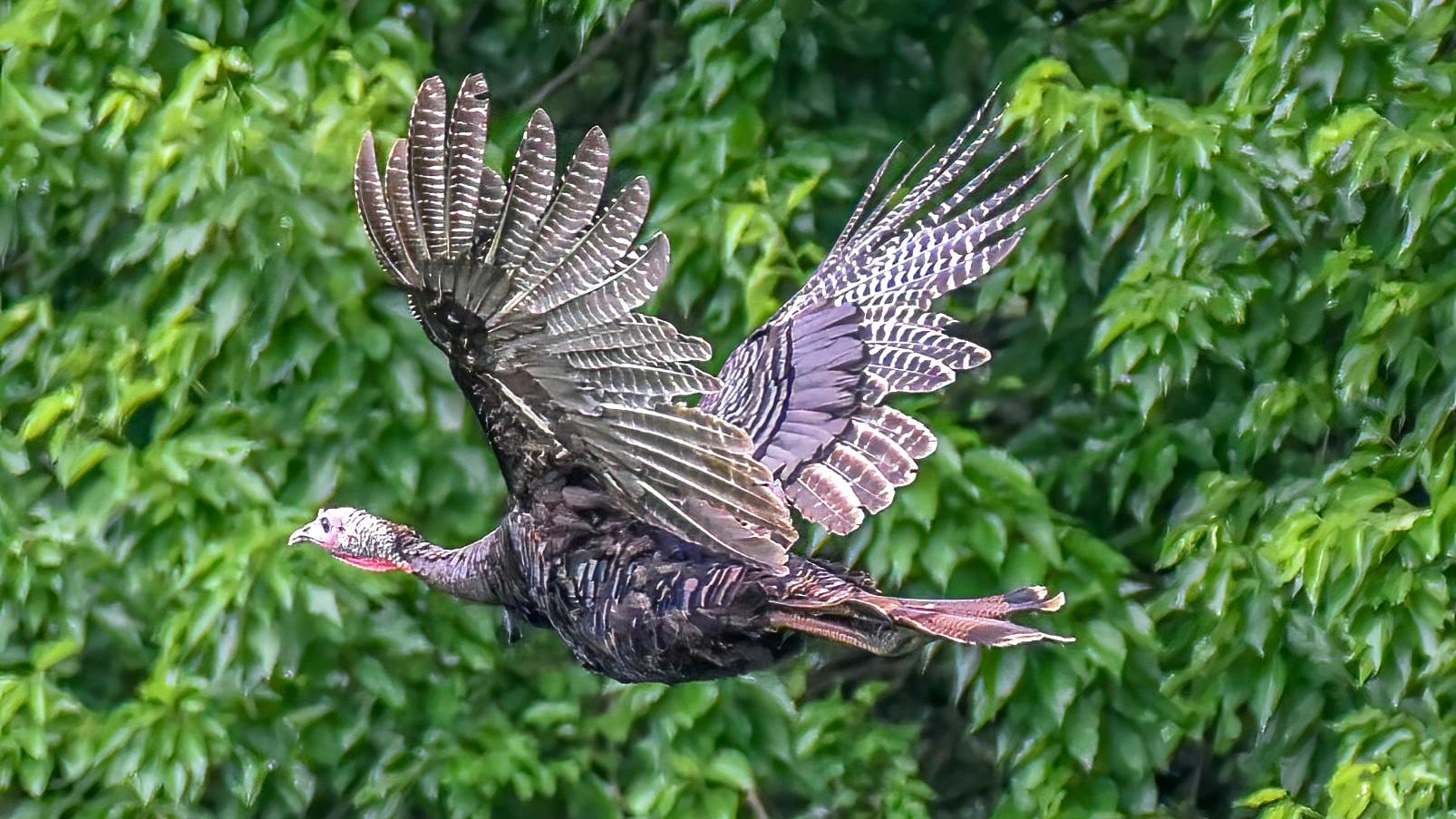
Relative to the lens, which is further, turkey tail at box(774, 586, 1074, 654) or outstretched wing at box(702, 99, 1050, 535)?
outstretched wing at box(702, 99, 1050, 535)

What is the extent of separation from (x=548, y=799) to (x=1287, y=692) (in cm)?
170

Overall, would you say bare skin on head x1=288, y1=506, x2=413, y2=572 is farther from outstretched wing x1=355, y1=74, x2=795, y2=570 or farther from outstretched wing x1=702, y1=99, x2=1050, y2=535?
outstretched wing x1=355, y1=74, x2=795, y2=570

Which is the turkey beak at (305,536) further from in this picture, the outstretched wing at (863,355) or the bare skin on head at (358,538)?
the outstretched wing at (863,355)

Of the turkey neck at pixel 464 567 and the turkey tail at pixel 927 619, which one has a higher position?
the turkey tail at pixel 927 619

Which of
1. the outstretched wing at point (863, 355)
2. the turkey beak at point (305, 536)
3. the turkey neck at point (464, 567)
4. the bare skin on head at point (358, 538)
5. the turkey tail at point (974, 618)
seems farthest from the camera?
the turkey beak at point (305, 536)

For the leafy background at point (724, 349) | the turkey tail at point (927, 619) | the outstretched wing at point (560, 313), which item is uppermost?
the outstretched wing at point (560, 313)

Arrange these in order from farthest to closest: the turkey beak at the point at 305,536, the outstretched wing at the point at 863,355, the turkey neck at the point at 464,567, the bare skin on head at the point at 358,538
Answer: the turkey beak at the point at 305,536
the bare skin on head at the point at 358,538
the outstretched wing at the point at 863,355
the turkey neck at the point at 464,567

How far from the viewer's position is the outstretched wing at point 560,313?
4.01m

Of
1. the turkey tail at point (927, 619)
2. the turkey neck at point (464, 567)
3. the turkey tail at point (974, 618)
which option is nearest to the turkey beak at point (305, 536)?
the turkey neck at point (464, 567)

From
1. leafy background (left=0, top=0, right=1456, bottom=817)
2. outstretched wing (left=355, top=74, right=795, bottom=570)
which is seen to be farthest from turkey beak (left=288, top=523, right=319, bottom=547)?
outstretched wing (left=355, top=74, right=795, bottom=570)

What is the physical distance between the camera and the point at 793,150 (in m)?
6.22

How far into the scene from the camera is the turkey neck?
4.76 m

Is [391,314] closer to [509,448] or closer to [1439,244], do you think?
[509,448]

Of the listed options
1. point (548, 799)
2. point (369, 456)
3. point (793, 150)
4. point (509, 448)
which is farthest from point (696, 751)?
point (509, 448)
